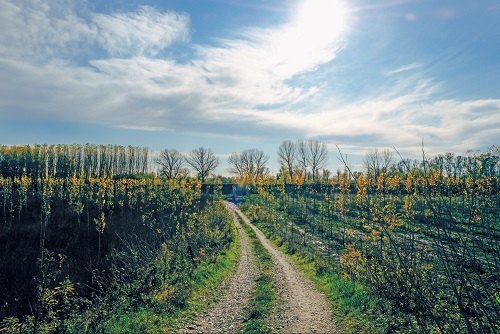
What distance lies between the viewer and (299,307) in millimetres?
14031

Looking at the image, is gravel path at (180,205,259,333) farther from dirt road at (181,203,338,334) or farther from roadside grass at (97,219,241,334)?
roadside grass at (97,219,241,334)

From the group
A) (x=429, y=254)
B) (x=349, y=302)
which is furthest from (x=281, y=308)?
(x=429, y=254)

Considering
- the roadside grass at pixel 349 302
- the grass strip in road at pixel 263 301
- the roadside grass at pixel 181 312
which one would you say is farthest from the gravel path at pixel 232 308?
the roadside grass at pixel 349 302

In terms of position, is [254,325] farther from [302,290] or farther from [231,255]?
[231,255]

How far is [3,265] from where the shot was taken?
24.5 m

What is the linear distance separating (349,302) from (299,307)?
1953 millimetres

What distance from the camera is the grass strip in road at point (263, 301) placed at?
11.8 meters

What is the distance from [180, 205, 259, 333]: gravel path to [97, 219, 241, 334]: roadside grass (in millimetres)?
392

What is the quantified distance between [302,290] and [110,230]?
2455cm

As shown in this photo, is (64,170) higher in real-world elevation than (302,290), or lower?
higher

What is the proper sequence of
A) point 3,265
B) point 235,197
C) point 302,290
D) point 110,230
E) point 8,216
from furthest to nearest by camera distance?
1. point 235,197
2. point 8,216
3. point 110,230
4. point 3,265
5. point 302,290

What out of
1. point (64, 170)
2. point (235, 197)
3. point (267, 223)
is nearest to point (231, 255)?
point (267, 223)

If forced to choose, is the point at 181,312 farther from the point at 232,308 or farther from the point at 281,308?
the point at 281,308

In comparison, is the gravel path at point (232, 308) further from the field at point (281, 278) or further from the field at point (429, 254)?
the field at point (429, 254)
